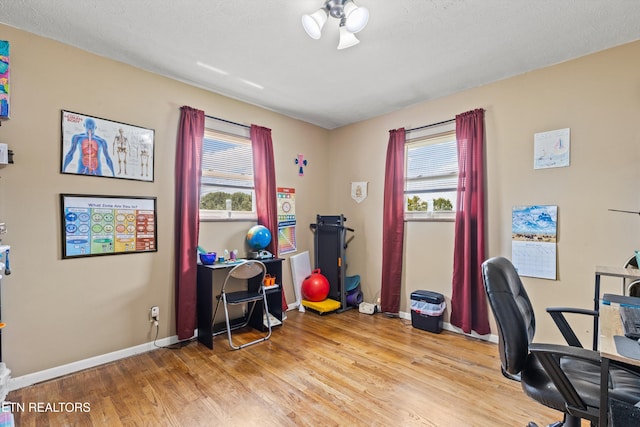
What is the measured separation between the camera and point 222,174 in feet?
11.6

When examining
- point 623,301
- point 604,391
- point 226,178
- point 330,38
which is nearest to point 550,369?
point 604,391

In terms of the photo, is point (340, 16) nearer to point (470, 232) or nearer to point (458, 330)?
point (470, 232)

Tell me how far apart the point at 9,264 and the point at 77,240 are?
0.42 meters

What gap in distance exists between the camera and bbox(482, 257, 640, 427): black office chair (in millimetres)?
1256

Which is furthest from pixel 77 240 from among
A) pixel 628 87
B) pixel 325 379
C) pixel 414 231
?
pixel 628 87

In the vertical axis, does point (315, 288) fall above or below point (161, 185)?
below

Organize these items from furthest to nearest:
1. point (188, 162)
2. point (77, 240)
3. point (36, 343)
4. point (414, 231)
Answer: point (414, 231) < point (188, 162) < point (77, 240) < point (36, 343)

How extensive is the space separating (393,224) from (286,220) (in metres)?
1.43

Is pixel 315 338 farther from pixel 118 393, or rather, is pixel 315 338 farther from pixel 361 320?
pixel 118 393

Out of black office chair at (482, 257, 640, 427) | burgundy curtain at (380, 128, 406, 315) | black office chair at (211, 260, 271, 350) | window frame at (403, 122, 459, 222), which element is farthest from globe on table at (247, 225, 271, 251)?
black office chair at (482, 257, 640, 427)

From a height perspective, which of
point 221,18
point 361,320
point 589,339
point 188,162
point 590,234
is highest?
point 221,18

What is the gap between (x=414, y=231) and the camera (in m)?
3.78

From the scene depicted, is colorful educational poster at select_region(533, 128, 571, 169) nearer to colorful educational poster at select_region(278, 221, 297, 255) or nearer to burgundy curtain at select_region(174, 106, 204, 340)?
colorful educational poster at select_region(278, 221, 297, 255)

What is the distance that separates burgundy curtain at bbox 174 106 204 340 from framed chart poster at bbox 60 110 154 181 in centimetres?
28
